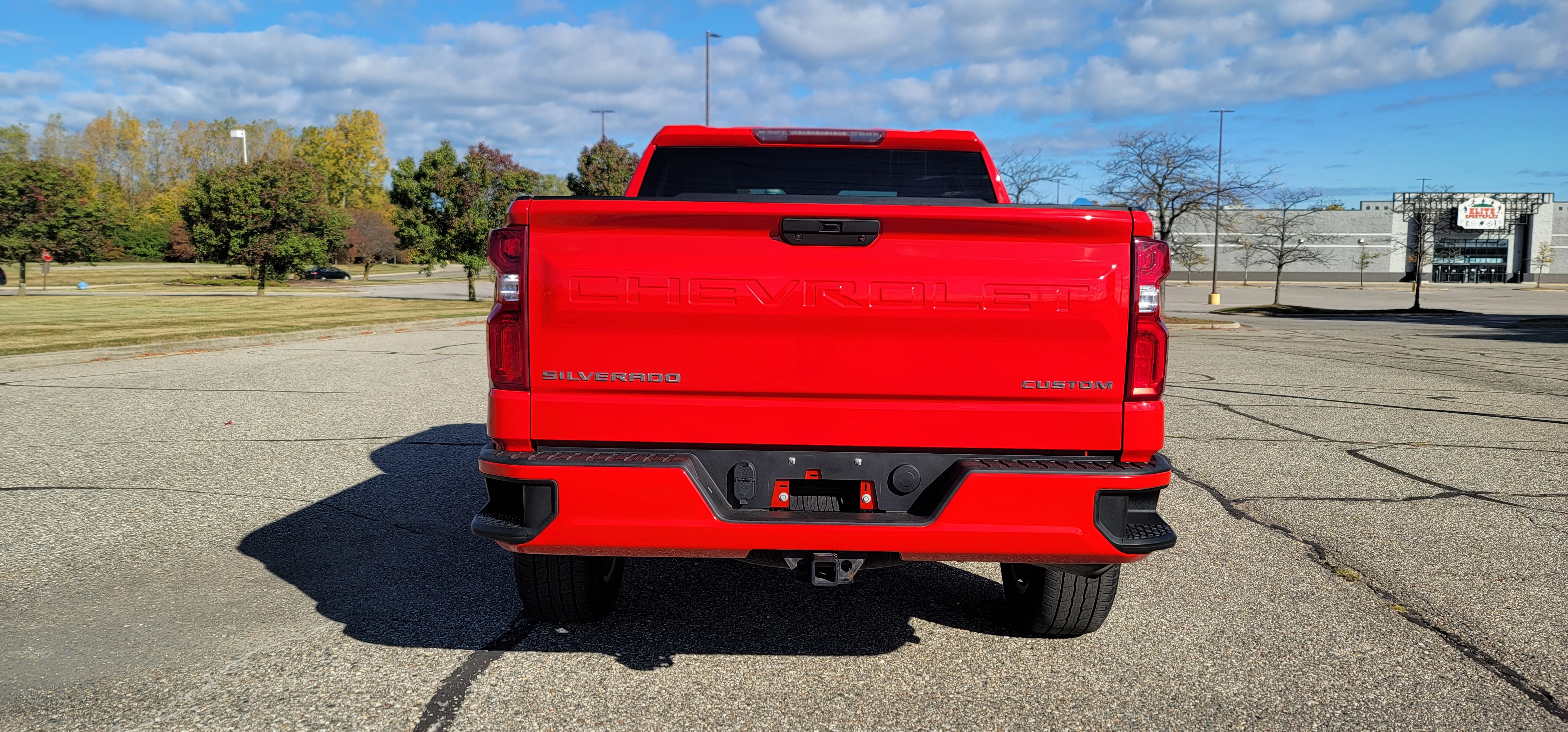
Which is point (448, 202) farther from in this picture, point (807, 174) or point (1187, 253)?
point (1187, 253)

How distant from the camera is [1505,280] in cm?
10194

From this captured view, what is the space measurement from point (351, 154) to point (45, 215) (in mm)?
67223

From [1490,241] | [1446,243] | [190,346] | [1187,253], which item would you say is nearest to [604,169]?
[190,346]

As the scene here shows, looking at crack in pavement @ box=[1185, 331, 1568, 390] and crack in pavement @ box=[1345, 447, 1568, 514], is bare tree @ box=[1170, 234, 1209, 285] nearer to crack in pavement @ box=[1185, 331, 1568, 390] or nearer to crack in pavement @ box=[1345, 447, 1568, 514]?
crack in pavement @ box=[1185, 331, 1568, 390]

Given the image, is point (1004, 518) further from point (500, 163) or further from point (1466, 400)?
point (500, 163)

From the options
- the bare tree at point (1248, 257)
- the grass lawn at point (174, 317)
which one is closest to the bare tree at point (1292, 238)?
the bare tree at point (1248, 257)

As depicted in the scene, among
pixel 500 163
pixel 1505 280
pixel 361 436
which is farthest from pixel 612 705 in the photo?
pixel 1505 280

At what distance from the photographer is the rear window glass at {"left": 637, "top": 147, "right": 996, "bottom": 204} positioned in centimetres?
447

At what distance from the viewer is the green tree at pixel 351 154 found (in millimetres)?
95375

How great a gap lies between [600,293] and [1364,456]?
6.97m

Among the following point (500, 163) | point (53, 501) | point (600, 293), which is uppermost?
point (500, 163)

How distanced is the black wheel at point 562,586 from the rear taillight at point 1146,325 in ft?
6.13

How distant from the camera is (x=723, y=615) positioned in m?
4.09

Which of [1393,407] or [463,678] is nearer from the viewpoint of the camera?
[463,678]
